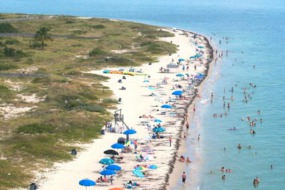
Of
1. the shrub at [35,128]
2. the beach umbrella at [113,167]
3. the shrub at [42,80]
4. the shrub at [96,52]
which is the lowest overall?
the beach umbrella at [113,167]

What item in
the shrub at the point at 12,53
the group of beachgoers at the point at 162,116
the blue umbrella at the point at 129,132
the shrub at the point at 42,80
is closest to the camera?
the group of beachgoers at the point at 162,116

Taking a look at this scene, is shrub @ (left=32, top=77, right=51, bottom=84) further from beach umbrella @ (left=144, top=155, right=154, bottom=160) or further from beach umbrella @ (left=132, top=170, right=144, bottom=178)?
beach umbrella @ (left=132, top=170, right=144, bottom=178)

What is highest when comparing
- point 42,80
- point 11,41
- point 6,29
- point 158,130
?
point 6,29

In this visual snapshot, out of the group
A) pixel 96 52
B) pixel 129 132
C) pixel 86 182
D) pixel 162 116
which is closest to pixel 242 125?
pixel 162 116

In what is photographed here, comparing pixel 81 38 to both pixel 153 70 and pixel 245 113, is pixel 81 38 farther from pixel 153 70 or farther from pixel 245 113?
pixel 245 113

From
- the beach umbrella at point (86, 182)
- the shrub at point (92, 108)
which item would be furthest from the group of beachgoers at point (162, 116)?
the shrub at point (92, 108)

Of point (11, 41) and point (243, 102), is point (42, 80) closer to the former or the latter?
point (243, 102)

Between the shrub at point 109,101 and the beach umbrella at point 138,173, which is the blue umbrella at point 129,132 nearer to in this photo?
the beach umbrella at point 138,173
